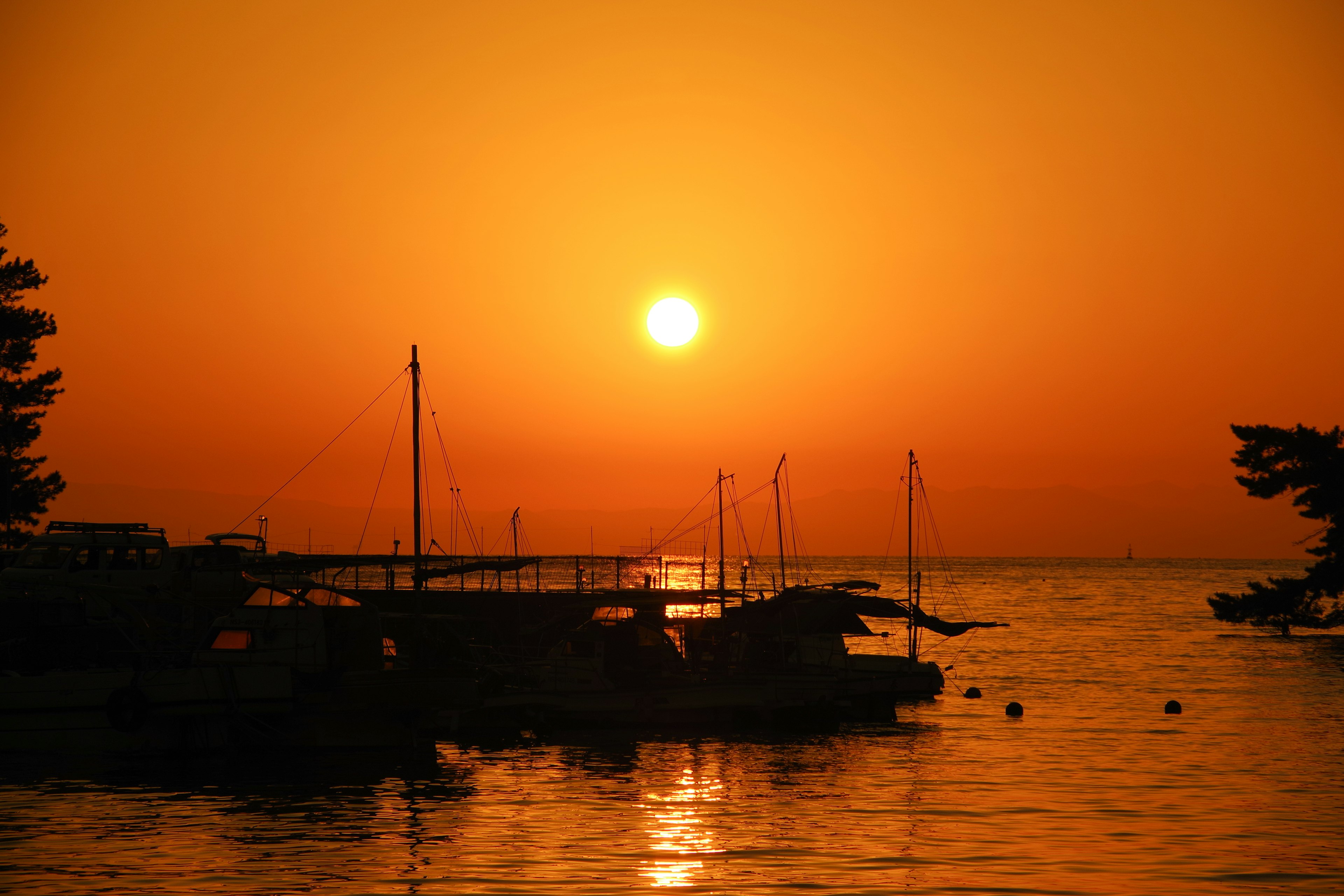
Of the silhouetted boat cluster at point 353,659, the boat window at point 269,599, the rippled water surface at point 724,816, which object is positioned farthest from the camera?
the boat window at point 269,599

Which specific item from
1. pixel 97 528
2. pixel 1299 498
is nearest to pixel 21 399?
pixel 97 528

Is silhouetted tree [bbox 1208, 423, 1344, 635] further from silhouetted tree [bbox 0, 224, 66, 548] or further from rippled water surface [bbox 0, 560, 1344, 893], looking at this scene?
silhouetted tree [bbox 0, 224, 66, 548]

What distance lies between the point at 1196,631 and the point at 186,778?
100057mm

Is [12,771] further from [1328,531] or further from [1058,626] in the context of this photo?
[1058,626]

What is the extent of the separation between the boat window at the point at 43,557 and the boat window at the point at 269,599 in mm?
10788

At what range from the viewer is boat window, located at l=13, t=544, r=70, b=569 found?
133ft

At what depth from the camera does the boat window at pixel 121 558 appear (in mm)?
41938

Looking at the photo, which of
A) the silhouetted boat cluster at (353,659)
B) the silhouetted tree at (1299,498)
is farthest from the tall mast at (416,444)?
the silhouetted tree at (1299,498)

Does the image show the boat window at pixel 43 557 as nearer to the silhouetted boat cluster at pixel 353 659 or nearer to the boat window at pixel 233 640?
the silhouetted boat cluster at pixel 353 659

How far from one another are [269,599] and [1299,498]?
69.3 m

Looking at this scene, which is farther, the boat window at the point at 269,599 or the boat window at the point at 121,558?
the boat window at the point at 121,558

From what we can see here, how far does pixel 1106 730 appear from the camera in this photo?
44.2 meters

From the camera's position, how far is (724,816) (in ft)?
85.4

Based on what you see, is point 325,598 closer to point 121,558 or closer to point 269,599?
point 269,599
